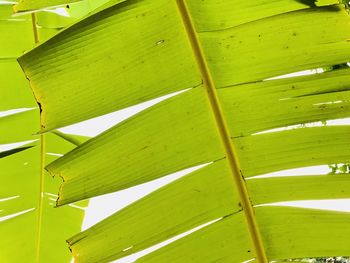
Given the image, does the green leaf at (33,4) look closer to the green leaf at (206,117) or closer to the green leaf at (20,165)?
the green leaf at (206,117)

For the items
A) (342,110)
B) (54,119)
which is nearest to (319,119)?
(342,110)

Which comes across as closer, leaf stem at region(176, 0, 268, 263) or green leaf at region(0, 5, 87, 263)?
leaf stem at region(176, 0, 268, 263)

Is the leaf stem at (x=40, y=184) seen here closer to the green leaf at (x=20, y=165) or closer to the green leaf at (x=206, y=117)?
the green leaf at (x=20, y=165)

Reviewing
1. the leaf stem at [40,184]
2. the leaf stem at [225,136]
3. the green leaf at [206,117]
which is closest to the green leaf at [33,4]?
the green leaf at [206,117]

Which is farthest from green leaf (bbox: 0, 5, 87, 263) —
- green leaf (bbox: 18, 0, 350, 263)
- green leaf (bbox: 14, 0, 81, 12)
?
green leaf (bbox: 14, 0, 81, 12)

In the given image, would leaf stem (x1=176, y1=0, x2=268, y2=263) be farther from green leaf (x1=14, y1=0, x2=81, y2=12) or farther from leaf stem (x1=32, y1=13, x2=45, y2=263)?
leaf stem (x1=32, y1=13, x2=45, y2=263)

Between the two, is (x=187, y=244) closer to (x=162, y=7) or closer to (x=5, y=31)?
(x=162, y=7)

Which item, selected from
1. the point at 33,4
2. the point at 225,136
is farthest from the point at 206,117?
the point at 33,4

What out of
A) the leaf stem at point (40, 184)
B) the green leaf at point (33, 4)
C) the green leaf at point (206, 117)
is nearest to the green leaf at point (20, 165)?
the leaf stem at point (40, 184)

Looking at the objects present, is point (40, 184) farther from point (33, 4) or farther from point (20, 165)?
point (33, 4)

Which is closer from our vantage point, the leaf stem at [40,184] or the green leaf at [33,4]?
the green leaf at [33,4]

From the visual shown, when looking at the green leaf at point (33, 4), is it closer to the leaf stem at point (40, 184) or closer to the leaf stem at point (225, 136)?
the leaf stem at point (225, 136)
